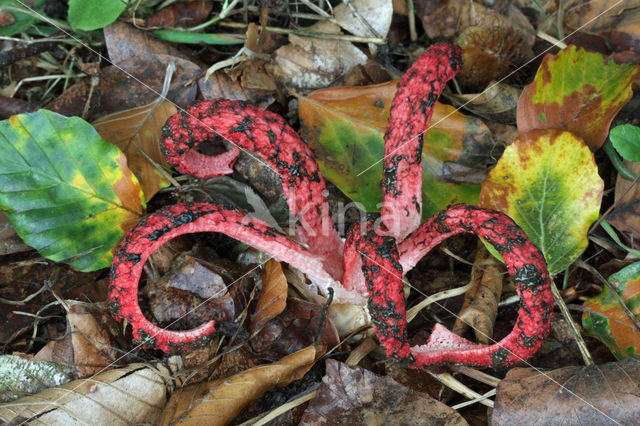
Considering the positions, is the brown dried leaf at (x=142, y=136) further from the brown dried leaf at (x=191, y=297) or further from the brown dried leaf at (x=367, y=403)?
the brown dried leaf at (x=367, y=403)

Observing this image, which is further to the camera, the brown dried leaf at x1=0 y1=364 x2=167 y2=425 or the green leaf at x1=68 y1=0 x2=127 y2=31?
the green leaf at x1=68 y1=0 x2=127 y2=31

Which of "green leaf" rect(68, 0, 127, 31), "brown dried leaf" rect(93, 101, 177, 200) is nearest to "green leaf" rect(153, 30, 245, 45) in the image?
"green leaf" rect(68, 0, 127, 31)

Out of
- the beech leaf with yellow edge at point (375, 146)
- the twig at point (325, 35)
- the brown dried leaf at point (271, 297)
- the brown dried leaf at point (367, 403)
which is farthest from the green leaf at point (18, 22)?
the brown dried leaf at point (367, 403)

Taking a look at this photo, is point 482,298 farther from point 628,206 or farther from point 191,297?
point 191,297

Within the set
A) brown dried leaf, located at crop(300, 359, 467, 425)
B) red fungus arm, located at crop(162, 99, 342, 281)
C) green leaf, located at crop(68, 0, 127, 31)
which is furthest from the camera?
green leaf, located at crop(68, 0, 127, 31)

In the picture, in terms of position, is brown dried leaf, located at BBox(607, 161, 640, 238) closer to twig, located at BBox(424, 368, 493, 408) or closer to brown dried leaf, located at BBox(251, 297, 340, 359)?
twig, located at BBox(424, 368, 493, 408)
